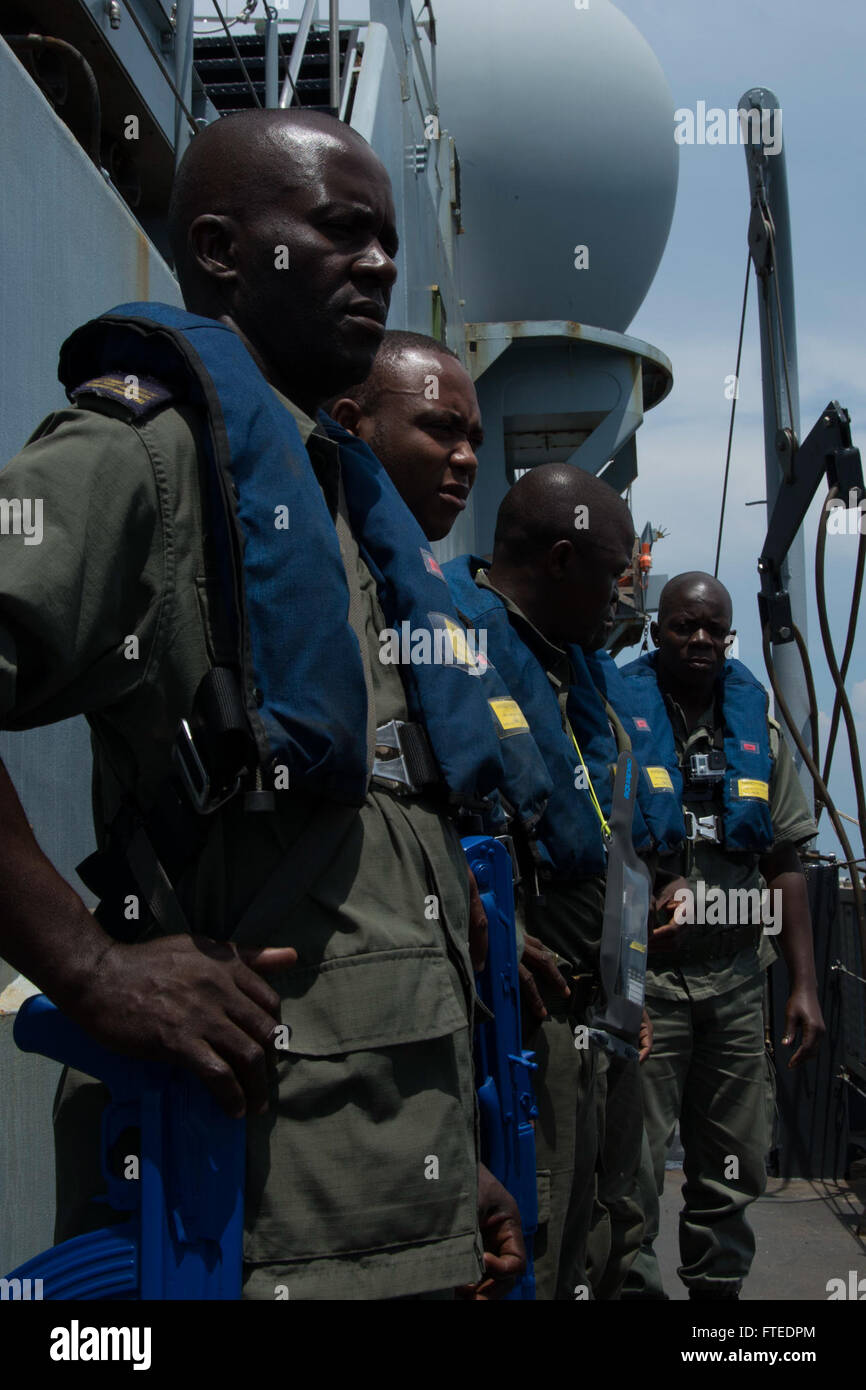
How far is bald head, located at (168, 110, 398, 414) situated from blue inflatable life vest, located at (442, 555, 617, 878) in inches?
43.2

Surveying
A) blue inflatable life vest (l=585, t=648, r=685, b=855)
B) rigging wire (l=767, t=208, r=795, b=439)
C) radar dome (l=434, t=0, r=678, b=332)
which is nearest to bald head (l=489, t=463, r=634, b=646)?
blue inflatable life vest (l=585, t=648, r=685, b=855)

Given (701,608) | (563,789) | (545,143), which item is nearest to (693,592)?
(701,608)

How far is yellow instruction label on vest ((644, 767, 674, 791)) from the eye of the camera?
3.34 m

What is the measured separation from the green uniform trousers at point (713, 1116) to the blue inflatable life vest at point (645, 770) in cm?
75

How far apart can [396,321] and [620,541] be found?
3.06 metres

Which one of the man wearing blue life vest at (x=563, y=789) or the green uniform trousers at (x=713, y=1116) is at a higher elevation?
the man wearing blue life vest at (x=563, y=789)

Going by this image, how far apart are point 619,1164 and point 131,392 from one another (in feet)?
7.54

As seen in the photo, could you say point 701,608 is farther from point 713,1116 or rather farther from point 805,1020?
point 713,1116

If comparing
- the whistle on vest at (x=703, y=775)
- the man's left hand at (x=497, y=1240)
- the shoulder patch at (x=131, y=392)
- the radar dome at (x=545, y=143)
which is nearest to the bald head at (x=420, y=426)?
the shoulder patch at (x=131, y=392)

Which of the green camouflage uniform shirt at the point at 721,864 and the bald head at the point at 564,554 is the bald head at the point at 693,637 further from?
the bald head at the point at 564,554

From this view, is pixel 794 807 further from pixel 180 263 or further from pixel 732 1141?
pixel 180 263

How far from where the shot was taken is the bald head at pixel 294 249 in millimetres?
1484

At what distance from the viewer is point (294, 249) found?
1.48 meters
